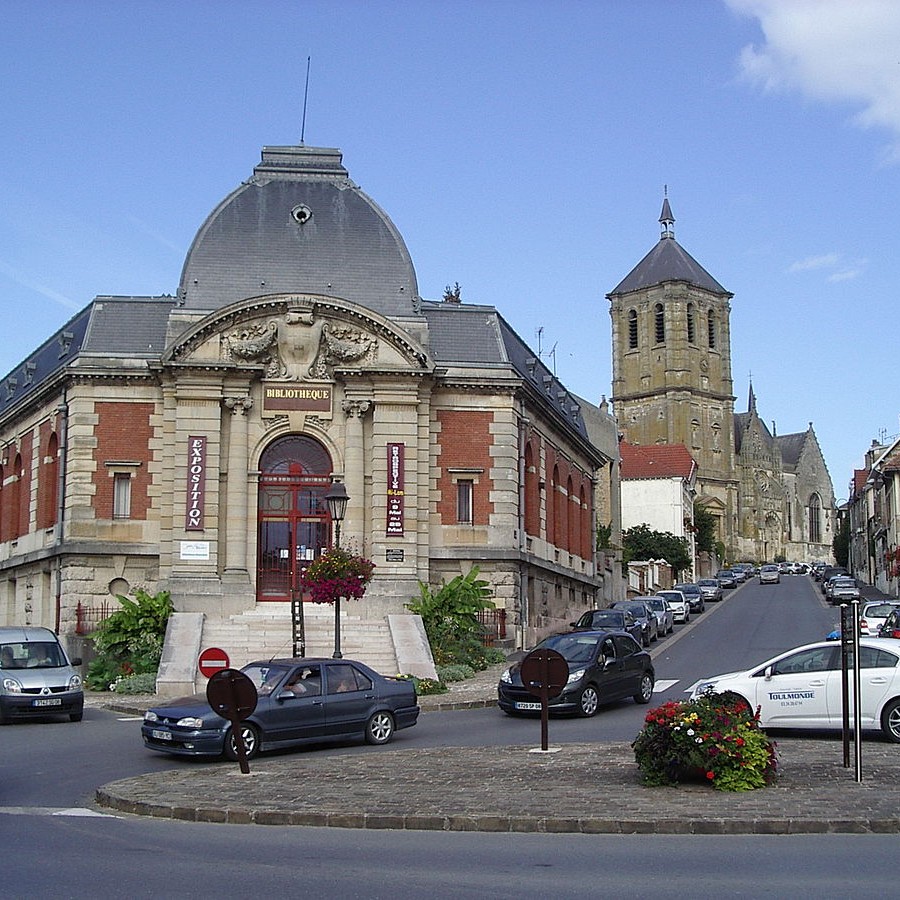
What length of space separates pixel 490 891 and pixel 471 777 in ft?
19.0

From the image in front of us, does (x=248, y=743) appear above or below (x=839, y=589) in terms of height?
below

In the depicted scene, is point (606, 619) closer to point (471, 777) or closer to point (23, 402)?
point (23, 402)

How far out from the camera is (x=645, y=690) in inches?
1003

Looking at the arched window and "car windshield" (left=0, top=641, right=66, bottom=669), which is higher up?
the arched window

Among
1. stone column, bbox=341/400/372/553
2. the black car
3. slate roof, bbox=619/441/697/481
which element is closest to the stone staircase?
stone column, bbox=341/400/372/553

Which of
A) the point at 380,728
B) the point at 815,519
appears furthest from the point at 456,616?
the point at 815,519

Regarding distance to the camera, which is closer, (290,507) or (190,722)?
(190,722)

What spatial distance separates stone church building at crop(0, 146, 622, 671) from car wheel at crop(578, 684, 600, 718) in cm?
897

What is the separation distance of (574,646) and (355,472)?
11801 millimetres

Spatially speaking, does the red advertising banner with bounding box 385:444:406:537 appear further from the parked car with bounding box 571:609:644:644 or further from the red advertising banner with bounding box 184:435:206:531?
the parked car with bounding box 571:609:644:644

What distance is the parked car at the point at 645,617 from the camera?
40844mm

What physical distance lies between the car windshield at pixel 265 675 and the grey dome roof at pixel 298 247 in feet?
58.2

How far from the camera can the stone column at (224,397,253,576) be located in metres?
34.0

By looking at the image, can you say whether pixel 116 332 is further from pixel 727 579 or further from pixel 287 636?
pixel 727 579
